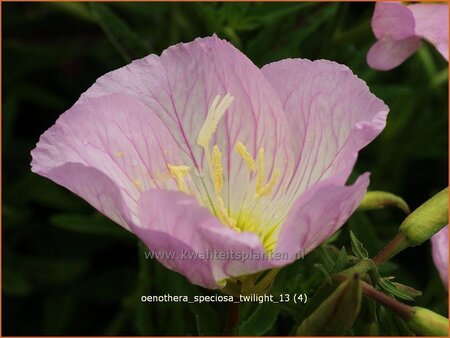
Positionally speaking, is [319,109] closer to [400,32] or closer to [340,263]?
[340,263]

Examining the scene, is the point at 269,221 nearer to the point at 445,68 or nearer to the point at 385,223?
the point at 385,223

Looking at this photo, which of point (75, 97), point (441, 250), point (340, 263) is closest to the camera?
point (340, 263)

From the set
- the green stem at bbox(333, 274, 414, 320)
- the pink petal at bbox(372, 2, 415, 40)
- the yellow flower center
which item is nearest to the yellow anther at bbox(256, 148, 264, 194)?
the yellow flower center

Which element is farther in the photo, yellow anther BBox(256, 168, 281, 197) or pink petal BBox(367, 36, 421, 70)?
pink petal BBox(367, 36, 421, 70)

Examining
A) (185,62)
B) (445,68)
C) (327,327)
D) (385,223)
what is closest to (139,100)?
(185,62)

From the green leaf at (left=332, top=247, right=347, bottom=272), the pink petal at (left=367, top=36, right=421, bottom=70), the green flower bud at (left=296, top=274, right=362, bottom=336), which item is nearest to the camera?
the green flower bud at (left=296, top=274, right=362, bottom=336)

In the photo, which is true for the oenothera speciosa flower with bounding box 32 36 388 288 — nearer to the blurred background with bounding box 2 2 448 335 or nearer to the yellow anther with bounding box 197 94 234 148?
the yellow anther with bounding box 197 94 234 148

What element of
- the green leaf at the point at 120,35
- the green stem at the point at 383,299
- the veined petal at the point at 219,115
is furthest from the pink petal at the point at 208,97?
the green leaf at the point at 120,35

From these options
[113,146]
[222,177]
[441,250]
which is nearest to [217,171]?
[222,177]
